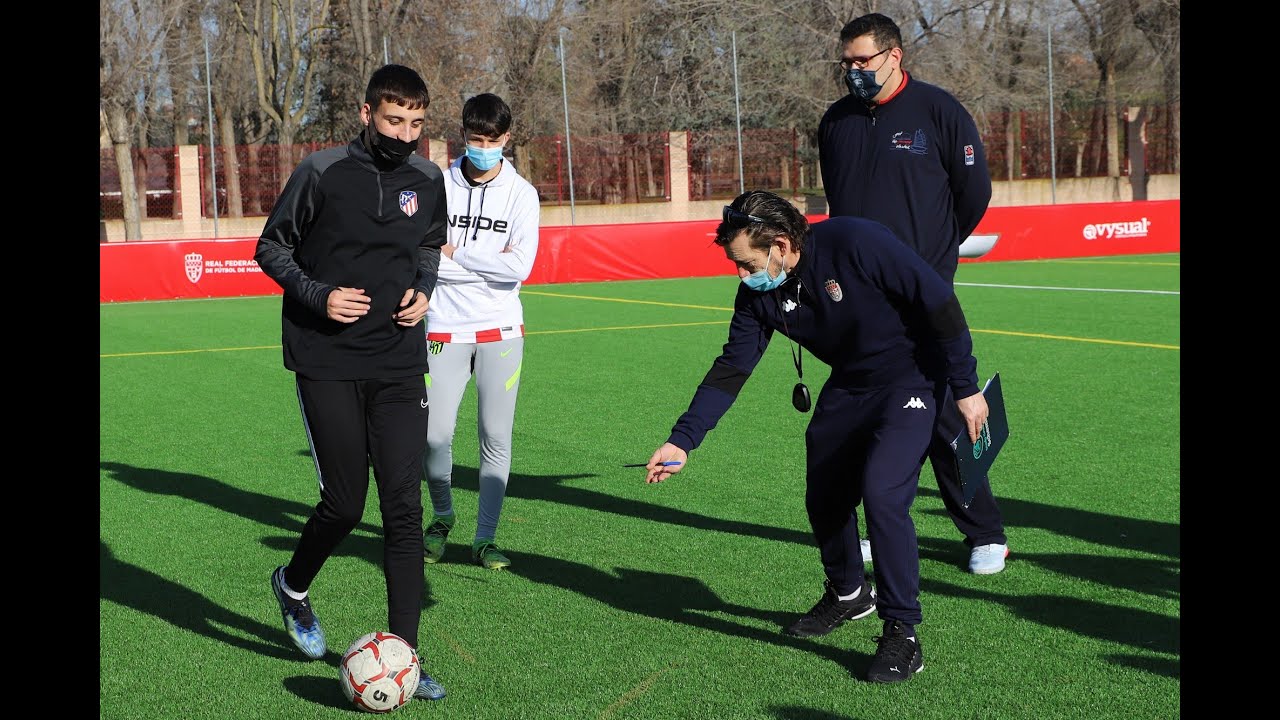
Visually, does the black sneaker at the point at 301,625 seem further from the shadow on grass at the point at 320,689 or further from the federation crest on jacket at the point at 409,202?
the federation crest on jacket at the point at 409,202

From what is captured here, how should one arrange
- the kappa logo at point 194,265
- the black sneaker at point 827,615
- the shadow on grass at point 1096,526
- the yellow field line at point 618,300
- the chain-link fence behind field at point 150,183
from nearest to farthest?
1. the black sneaker at point 827,615
2. the shadow on grass at point 1096,526
3. the yellow field line at point 618,300
4. the kappa logo at point 194,265
5. the chain-link fence behind field at point 150,183

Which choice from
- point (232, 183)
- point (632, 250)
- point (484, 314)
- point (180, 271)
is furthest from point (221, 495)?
point (232, 183)

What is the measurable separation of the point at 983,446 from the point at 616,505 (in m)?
2.82

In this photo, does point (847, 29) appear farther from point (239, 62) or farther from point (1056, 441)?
point (239, 62)

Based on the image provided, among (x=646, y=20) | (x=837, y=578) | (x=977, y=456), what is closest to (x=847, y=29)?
(x=977, y=456)


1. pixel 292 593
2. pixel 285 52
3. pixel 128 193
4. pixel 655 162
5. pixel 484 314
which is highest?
pixel 285 52

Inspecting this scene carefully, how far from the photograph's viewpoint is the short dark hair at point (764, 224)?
460 centimetres

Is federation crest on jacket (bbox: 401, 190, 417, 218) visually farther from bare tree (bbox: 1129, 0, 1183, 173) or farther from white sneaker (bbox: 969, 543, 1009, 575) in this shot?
bare tree (bbox: 1129, 0, 1183, 173)

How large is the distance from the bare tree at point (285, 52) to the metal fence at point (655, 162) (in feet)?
22.2

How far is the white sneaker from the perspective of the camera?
6027mm

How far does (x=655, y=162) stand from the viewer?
35.5 metres

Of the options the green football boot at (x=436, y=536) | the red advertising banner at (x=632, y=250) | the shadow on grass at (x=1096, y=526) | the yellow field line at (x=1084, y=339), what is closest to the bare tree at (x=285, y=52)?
the red advertising banner at (x=632, y=250)

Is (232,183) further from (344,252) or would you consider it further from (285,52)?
(344,252)
